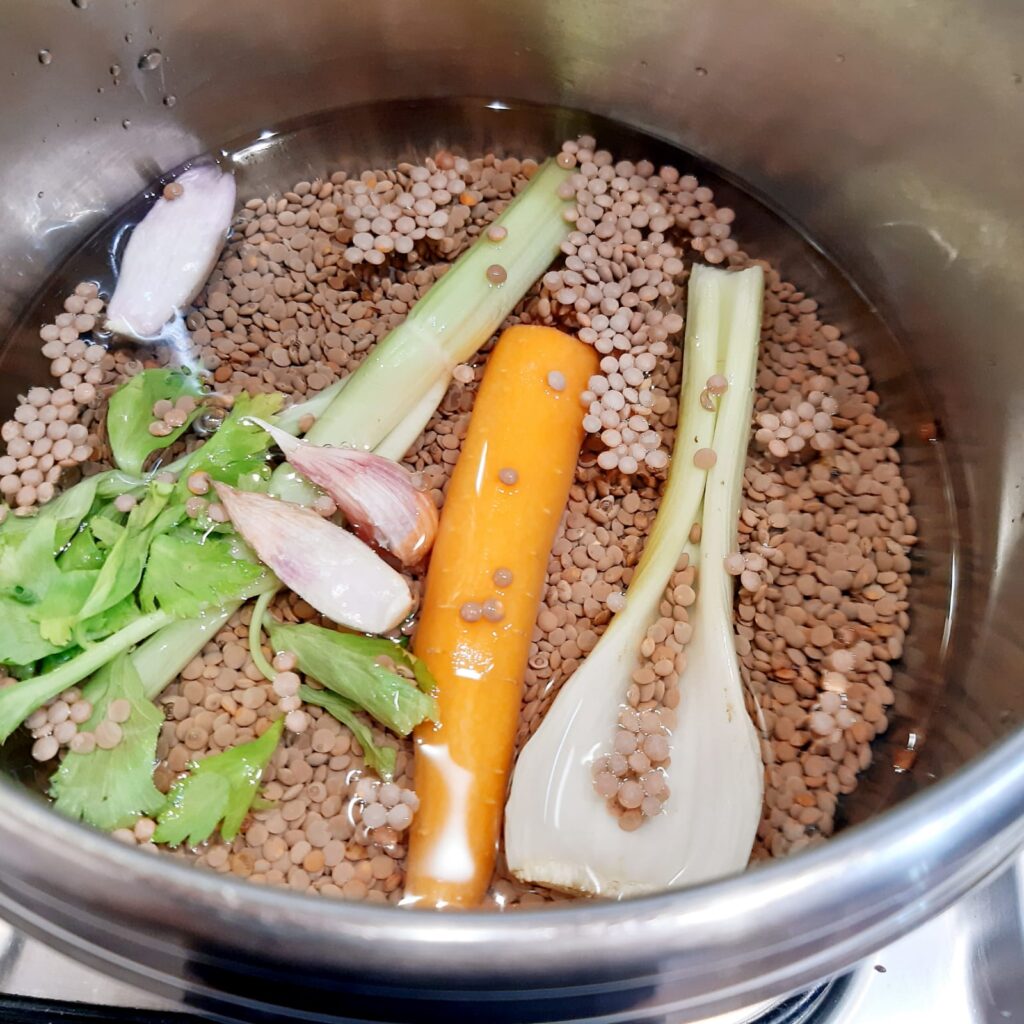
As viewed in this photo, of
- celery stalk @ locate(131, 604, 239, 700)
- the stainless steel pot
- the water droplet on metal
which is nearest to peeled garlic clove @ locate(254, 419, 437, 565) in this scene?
celery stalk @ locate(131, 604, 239, 700)

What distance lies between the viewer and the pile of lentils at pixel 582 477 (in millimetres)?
777

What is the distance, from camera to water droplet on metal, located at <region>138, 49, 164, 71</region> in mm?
988

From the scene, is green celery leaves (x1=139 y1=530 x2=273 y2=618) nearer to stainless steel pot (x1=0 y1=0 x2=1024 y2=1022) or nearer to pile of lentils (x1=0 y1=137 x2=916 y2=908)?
pile of lentils (x1=0 y1=137 x2=916 y2=908)

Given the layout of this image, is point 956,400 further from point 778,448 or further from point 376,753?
point 376,753

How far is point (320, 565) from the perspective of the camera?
80 cm

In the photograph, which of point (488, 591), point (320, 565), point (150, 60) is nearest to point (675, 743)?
point (488, 591)

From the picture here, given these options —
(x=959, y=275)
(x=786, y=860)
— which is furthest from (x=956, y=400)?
(x=786, y=860)

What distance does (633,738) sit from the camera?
0.78m

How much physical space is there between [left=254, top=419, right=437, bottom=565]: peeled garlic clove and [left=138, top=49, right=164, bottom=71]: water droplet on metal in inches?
18.6

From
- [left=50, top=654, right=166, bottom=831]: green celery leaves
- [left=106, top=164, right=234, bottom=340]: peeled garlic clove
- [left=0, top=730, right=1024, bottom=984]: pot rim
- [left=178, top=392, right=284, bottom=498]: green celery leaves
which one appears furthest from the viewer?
[left=106, top=164, right=234, bottom=340]: peeled garlic clove

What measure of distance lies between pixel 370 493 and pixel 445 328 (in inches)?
8.3

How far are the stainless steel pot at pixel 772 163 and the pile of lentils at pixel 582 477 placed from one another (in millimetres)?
65

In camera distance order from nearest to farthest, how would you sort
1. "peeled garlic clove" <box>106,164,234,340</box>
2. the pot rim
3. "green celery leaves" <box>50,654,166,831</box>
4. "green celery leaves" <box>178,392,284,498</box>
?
the pot rim → "green celery leaves" <box>50,654,166,831</box> → "green celery leaves" <box>178,392,284,498</box> → "peeled garlic clove" <box>106,164,234,340</box>

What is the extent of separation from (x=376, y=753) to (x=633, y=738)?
225mm
